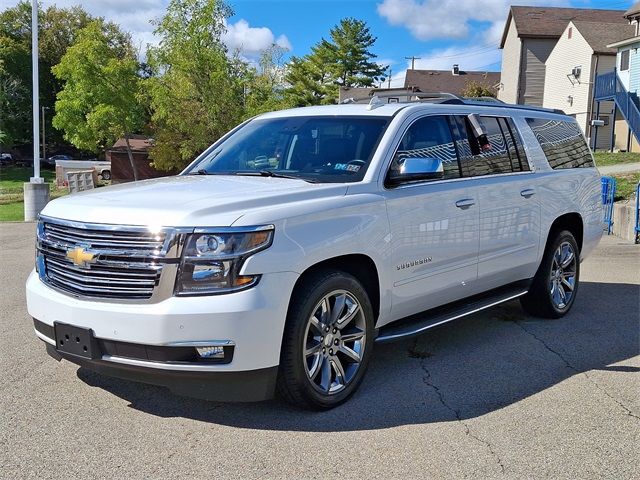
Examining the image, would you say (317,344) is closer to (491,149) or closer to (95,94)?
(491,149)

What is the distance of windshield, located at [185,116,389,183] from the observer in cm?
473

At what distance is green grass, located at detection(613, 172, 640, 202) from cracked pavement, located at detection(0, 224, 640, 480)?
10.9m

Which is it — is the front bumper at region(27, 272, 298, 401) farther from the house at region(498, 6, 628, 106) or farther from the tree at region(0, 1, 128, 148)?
the tree at region(0, 1, 128, 148)

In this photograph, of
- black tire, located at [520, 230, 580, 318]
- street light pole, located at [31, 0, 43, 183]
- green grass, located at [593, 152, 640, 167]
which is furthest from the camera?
green grass, located at [593, 152, 640, 167]

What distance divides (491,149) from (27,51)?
67275mm

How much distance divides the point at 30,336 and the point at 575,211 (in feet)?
17.7

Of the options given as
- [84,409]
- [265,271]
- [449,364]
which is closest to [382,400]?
[449,364]

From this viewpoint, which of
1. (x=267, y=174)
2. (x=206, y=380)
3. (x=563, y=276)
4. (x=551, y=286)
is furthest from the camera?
(x=563, y=276)

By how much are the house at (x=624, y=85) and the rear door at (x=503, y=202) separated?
27561 mm

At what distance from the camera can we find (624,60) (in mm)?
34250

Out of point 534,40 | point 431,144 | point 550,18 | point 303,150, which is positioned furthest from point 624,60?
point 303,150

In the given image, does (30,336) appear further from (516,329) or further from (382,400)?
(516,329)

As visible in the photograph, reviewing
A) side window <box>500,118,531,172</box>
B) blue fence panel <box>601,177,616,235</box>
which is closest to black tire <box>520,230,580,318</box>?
side window <box>500,118,531,172</box>

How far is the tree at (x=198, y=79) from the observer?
2859 cm
